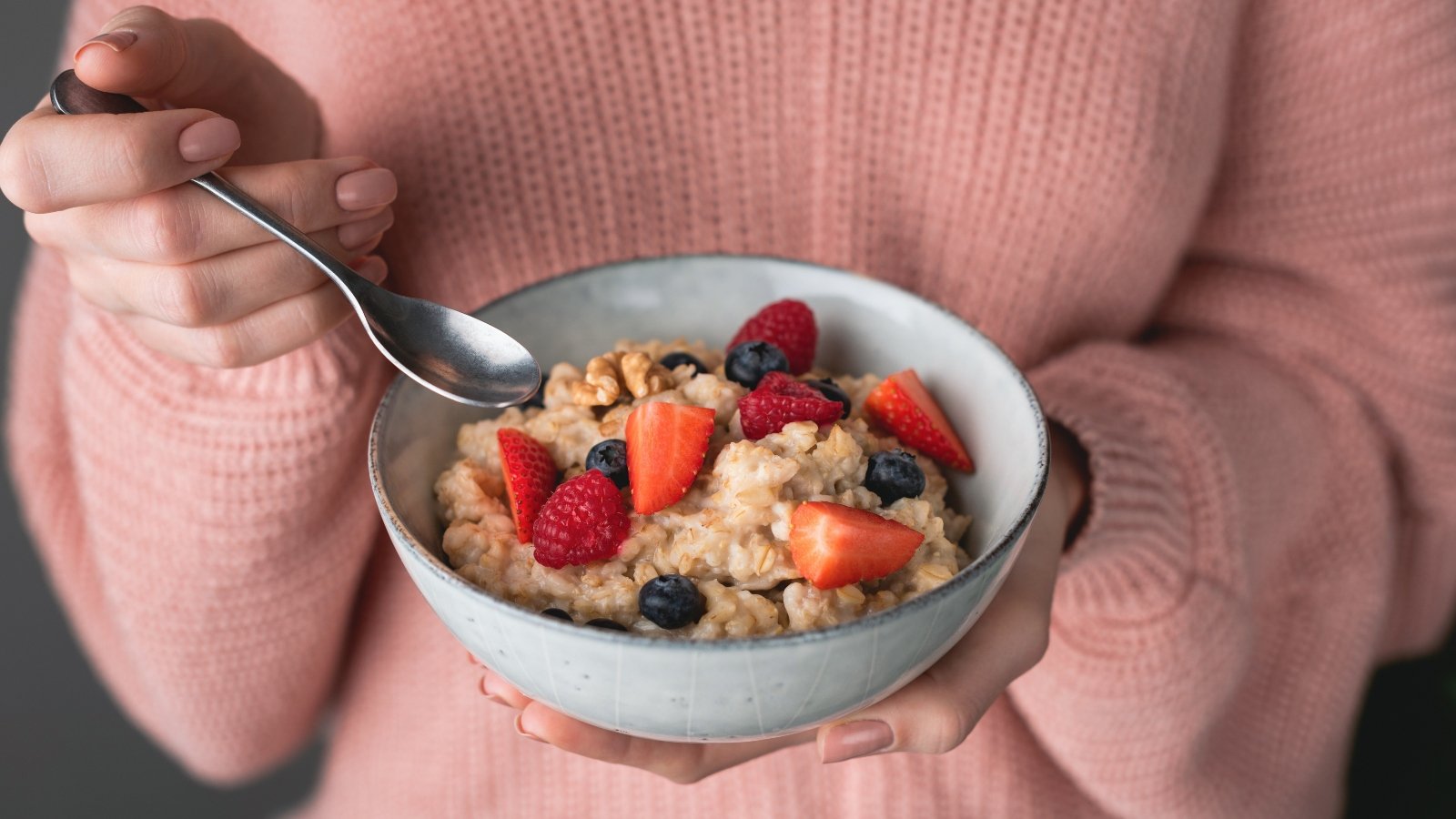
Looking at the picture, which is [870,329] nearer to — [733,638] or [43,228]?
[733,638]

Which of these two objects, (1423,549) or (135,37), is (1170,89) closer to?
(1423,549)

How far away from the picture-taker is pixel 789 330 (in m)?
0.83

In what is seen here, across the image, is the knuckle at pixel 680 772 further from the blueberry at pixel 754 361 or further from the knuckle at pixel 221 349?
the knuckle at pixel 221 349

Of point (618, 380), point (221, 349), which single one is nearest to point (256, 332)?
point (221, 349)

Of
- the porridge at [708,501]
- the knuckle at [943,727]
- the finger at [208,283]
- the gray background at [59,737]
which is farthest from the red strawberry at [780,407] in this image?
the gray background at [59,737]

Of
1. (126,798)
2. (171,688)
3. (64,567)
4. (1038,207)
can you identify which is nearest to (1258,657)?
(1038,207)

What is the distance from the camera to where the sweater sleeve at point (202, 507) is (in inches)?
36.9

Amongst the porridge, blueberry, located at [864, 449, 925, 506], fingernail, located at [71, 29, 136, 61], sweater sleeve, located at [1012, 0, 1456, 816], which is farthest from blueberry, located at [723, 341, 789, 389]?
fingernail, located at [71, 29, 136, 61]

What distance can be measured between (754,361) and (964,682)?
11.1 inches

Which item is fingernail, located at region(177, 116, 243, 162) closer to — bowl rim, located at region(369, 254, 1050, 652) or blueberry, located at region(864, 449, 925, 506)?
bowl rim, located at region(369, 254, 1050, 652)

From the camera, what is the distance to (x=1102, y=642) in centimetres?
102

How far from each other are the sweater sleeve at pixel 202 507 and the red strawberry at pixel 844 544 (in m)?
0.49

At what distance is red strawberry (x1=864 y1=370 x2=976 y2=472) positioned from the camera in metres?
0.78

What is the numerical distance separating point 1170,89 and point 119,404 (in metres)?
1.10
